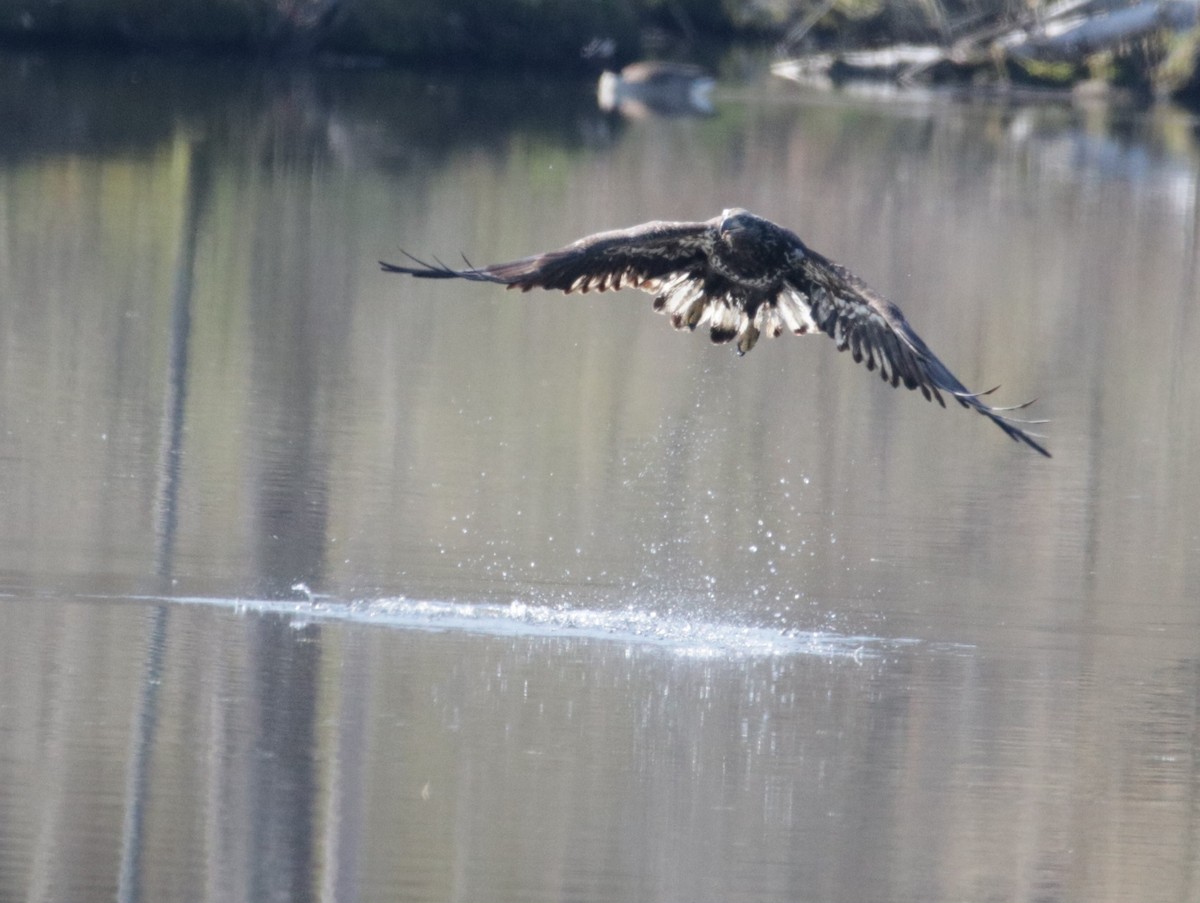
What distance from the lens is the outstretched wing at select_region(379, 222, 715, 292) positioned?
765 centimetres

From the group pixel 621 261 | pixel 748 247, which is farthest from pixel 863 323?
pixel 621 261

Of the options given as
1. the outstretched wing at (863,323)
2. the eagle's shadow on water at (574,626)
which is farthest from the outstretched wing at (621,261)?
the eagle's shadow on water at (574,626)

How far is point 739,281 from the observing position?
8172 millimetres

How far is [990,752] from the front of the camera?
726 cm

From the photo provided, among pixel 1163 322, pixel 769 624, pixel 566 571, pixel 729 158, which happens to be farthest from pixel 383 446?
pixel 729 158

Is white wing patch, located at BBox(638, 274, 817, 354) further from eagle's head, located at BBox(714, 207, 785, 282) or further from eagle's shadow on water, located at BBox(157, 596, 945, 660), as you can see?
eagle's shadow on water, located at BBox(157, 596, 945, 660)

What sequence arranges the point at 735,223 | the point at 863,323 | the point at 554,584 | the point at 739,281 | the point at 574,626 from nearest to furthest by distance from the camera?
1. the point at 863,323
2. the point at 735,223
3. the point at 739,281
4. the point at 574,626
5. the point at 554,584

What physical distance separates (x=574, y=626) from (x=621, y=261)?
4.35 feet


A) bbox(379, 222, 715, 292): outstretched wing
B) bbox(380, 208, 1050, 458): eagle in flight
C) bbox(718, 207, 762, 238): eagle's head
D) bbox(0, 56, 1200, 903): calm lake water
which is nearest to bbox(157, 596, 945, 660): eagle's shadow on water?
bbox(0, 56, 1200, 903): calm lake water

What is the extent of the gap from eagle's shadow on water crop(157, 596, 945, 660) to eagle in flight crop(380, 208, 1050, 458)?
101cm

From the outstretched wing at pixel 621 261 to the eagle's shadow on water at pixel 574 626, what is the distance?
47.5 inches

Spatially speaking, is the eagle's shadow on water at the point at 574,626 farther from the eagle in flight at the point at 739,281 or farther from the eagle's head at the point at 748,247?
the eagle's head at the point at 748,247

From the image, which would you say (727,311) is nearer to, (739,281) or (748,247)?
(739,281)

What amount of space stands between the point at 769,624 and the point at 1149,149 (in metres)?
24.4
